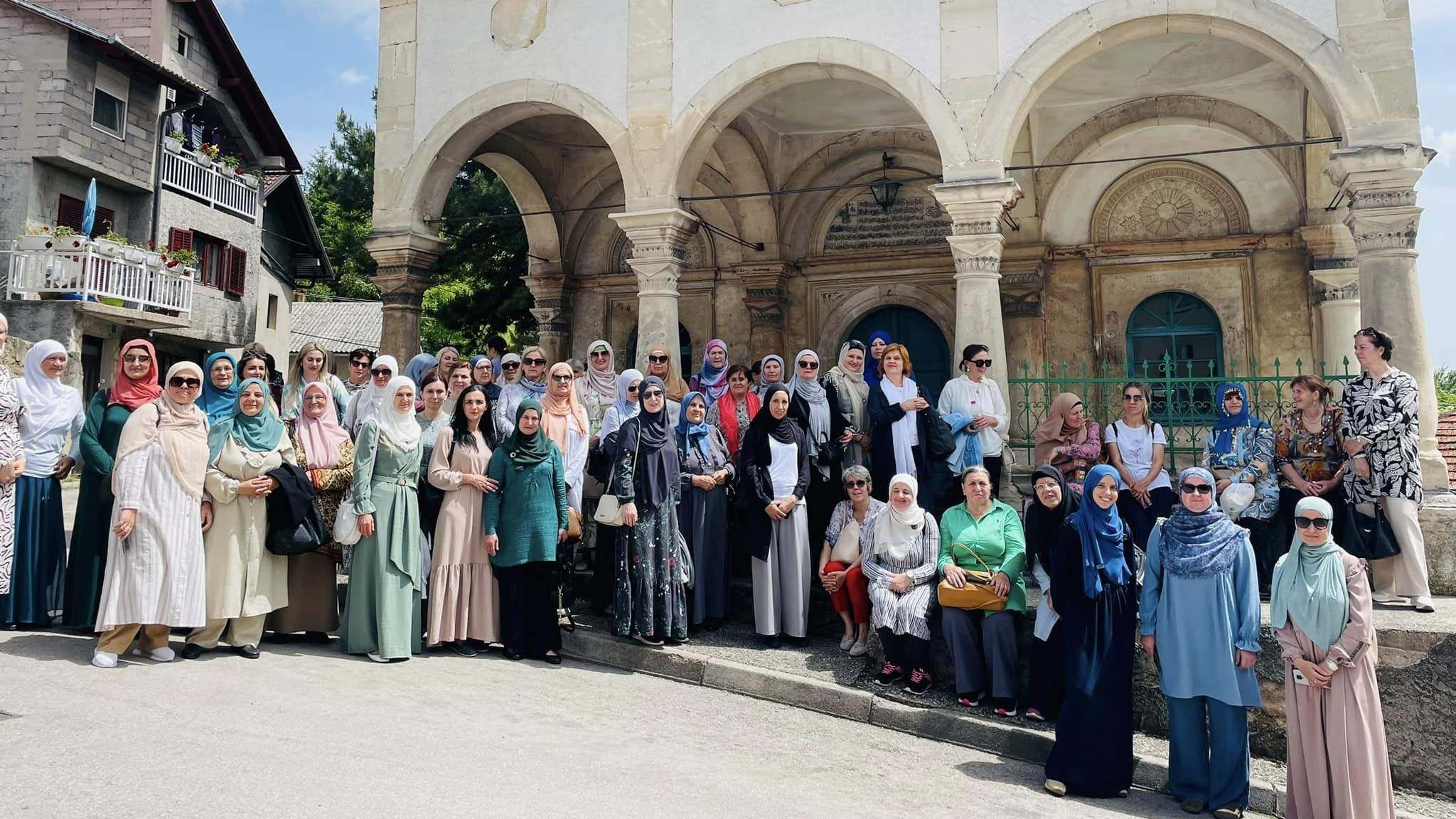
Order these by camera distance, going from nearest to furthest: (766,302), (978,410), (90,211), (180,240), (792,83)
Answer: (978,410)
(792,83)
(766,302)
(90,211)
(180,240)

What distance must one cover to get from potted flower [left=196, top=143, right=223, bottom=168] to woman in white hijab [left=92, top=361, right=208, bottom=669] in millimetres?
17428

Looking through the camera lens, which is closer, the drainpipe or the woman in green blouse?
the woman in green blouse

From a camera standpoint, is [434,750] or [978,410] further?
[978,410]

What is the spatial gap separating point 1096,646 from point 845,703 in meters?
1.49

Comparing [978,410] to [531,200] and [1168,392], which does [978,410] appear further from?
[531,200]

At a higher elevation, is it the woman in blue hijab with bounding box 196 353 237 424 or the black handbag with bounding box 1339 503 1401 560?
the woman in blue hijab with bounding box 196 353 237 424

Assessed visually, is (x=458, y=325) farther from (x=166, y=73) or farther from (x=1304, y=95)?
(x=1304, y=95)

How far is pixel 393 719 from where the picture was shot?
4.33 m

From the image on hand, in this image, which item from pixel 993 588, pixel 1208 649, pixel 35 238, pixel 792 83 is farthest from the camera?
pixel 35 238

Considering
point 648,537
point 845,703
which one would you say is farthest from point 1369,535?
point 648,537

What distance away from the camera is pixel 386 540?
5.53 m

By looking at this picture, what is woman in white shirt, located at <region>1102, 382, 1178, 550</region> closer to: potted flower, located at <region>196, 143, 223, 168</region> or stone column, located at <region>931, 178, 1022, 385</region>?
stone column, located at <region>931, 178, 1022, 385</region>

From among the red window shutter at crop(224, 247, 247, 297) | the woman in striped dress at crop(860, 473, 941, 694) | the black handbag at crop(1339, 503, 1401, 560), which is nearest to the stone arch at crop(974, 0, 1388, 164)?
the black handbag at crop(1339, 503, 1401, 560)

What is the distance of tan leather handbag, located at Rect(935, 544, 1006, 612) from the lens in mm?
5062
